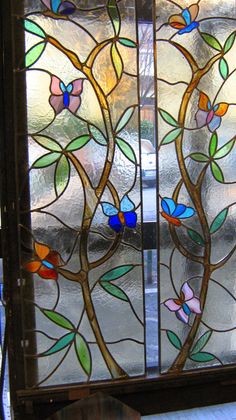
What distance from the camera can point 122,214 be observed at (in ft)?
5.82

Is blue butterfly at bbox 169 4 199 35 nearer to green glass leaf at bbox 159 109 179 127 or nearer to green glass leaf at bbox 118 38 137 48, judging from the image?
green glass leaf at bbox 118 38 137 48

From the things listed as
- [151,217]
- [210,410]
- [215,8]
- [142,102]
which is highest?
[215,8]

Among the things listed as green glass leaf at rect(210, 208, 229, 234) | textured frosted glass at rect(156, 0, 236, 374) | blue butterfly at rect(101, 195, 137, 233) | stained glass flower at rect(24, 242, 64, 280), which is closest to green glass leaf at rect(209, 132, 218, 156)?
textured frosted glass at rect(156, 0, 236, 374)

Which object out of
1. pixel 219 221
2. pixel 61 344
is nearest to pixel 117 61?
pixel 219 221

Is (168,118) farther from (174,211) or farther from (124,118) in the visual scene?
(174,211)

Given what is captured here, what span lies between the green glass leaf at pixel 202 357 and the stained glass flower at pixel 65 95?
1.07 m

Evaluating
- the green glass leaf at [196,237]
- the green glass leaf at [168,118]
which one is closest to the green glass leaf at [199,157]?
the green glass leaf at [168,118]

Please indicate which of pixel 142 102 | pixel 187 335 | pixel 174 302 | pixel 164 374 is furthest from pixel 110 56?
pixel 164 374

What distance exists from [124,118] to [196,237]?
54 cm

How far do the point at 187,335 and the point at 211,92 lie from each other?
96 centimetres

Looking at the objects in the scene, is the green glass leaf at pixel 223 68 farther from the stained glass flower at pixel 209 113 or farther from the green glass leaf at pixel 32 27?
the green glass leaf at pixel 32 27

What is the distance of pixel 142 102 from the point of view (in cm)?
174

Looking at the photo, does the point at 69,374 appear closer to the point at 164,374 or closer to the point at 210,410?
the point at 164,374

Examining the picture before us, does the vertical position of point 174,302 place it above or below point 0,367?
above
